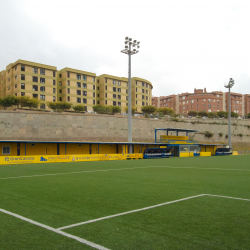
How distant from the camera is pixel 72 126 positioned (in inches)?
2112

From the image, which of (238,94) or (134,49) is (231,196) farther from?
(238,94)

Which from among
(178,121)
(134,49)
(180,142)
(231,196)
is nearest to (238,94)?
(178,121)

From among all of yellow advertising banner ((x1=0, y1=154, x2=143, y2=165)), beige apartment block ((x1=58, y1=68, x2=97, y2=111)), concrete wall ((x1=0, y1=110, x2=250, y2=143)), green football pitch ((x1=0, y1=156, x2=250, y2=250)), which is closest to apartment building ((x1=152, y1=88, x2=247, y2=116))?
concrete wall ((x1=0, y1=110, x2=250, y2=143))

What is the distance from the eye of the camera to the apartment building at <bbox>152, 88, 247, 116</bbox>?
127613mm

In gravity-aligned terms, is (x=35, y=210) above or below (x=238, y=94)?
below

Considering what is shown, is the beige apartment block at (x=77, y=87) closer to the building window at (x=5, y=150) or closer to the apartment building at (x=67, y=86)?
the apartment building at (x=67, y=86)

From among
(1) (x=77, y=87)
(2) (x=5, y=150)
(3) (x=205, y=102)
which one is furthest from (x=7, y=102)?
(3) (x=205, y=102)

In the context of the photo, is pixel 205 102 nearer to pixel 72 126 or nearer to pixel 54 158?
pixel 72 126

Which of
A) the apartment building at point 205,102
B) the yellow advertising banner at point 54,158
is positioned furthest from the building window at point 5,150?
the apartment building at point 205,102

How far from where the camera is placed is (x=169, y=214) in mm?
6734

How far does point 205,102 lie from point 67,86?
74825 mm

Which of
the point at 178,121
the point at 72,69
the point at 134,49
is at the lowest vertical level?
the point at 178,121

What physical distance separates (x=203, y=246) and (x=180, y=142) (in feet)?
145

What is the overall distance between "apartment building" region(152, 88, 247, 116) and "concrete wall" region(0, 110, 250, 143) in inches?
2208
